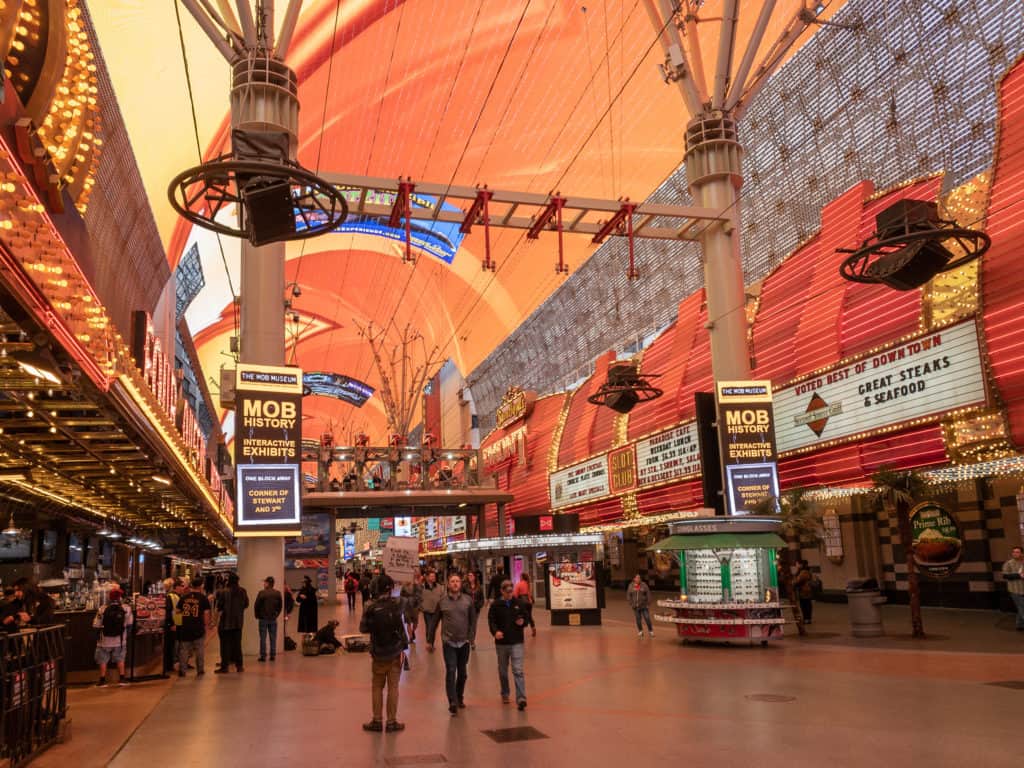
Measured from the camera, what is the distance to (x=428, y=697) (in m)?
11.3

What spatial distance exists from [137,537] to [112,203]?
26005 mm

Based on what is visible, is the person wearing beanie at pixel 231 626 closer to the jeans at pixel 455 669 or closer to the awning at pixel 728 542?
the jeans at pixel 455 669

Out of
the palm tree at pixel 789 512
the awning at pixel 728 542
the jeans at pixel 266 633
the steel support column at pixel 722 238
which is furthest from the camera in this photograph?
the steel support column at pixel 722 238

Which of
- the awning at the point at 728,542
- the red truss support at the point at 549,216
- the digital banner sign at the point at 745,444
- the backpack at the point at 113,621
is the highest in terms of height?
the red truss support at the point at 549,216

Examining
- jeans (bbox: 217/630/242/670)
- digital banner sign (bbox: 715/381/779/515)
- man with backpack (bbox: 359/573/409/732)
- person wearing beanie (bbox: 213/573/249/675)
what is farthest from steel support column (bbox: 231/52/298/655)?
digital banner sign (bbox: 715/381/779/515)

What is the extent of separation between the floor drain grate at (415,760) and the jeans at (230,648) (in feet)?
27.8

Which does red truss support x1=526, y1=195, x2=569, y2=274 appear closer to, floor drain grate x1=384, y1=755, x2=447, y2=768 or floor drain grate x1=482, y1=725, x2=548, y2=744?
floor drain grate x1=482, y1=725, x2=548, y2=744

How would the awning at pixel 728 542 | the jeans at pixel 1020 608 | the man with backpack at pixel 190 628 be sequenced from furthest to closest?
the awning at pixel 728 542 < the jeans at pixel 1020 608 < the man with backpack at pixel 190 628

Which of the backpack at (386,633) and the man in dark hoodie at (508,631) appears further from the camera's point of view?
the man in dark hoodie at (508,631)

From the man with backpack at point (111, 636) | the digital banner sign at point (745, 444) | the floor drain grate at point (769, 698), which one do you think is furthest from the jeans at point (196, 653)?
the digital banner sign at point (745, 444)

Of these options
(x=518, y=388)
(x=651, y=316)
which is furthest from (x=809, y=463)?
(x=518, y=388)

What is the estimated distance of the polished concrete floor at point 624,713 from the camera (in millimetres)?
A: 7406

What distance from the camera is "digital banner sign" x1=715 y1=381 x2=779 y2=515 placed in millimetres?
19203

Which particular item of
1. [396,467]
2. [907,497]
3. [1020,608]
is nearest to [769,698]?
[907,497]
